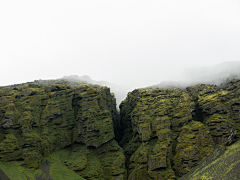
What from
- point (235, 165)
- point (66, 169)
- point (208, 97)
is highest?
point (208, 97)

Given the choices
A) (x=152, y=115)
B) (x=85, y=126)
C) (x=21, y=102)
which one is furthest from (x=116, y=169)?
(x=21, y=102)

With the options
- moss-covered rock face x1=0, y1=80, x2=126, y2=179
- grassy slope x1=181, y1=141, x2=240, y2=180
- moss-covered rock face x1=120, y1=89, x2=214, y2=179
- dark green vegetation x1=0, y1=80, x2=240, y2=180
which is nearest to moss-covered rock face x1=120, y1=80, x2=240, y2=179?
moss-covered rock face x1=120, y1=89, x2=214, y2=179

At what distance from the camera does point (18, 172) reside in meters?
83.4

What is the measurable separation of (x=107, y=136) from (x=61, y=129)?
1780 inches

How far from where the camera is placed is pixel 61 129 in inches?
5162

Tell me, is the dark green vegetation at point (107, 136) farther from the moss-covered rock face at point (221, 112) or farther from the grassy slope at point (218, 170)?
the grassy slope at point (218, 170)

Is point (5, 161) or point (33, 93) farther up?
point (33, 93)

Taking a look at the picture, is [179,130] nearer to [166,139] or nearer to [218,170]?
[166,139]

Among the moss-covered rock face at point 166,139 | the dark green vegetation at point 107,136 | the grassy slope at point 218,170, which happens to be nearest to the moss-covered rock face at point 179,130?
the moss-covered rock face at point 166,139

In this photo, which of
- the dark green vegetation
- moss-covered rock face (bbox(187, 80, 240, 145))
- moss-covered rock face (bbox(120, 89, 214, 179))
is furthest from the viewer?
moss-covered rock face (bbox(187, 80, 240, 145))

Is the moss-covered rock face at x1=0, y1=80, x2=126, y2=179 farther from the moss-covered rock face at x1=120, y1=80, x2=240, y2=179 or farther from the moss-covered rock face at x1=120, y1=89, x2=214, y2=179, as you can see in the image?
the moss-covered rock face at x1=120, y1=80, x2=240, y2=179

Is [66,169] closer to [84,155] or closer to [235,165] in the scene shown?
[84,155]

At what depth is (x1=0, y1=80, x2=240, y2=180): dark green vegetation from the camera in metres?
92.4

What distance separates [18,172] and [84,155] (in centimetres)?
4671
